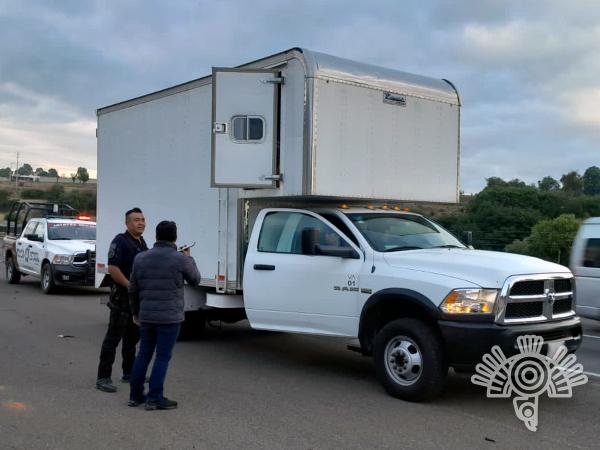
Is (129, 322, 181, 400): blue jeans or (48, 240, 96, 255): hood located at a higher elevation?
(48, 240, 96, 255): hood

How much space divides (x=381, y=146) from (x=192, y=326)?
3779 mm

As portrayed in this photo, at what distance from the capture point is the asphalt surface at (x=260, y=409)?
5340 millimetres

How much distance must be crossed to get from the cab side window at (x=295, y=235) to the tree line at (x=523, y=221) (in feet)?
6.62

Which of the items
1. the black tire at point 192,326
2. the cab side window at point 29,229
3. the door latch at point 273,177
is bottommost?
the black tire at point 192,326

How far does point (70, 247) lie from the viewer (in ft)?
52.8

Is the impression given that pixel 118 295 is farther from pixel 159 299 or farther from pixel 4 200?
pixel 4 200

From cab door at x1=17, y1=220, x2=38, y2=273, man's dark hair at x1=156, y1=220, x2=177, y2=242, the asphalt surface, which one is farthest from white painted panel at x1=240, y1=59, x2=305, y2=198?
cab door at x1=17, y1=220, x2=38, y2=273

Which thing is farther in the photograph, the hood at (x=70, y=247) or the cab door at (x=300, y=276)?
the hood at (x=70, y=247)

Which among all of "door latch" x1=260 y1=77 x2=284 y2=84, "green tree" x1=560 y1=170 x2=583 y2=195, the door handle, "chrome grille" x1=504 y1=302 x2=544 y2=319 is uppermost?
"green tree" x1=560 y1=170 x2=583 y2=195

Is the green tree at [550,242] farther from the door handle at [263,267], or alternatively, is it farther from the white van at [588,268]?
the door handle at [263,267]

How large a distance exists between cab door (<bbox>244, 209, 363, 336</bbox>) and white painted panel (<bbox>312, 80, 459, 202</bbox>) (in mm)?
602

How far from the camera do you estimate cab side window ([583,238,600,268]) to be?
11.1m

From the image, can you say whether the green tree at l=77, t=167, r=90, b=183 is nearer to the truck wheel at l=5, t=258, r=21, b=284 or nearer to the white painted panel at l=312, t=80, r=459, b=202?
the truck wheel at l=5, t=258, r=21, b=284

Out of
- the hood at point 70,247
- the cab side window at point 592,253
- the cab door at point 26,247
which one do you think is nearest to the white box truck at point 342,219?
the cab side window at point 592,253
